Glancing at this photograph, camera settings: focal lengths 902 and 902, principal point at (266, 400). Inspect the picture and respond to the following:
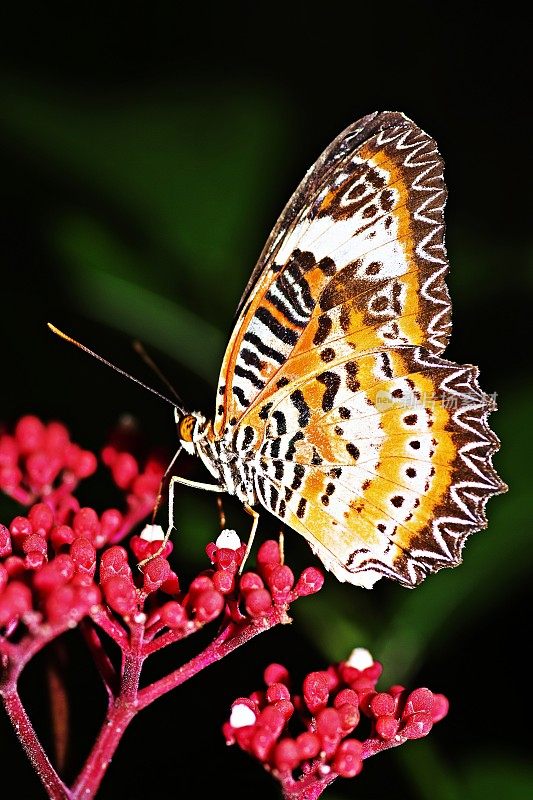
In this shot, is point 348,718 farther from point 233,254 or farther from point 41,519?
point 233,254

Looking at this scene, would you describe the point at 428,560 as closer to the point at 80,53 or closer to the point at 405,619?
the point at 405,619

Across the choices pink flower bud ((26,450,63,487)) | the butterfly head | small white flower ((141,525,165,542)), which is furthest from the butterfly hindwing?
pink flower bud ((26,450,63,487))

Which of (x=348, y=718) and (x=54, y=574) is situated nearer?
(x=54, y=574)

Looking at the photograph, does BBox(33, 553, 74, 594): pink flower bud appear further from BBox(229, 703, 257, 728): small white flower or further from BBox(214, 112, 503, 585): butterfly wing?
BBox(214, 112, 503, 585): butterfly wing

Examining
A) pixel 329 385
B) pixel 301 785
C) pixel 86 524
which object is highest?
pixel 329 385

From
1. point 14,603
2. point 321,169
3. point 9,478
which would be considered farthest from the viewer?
point 9,478

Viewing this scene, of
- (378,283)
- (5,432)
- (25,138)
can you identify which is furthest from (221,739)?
(25,138)

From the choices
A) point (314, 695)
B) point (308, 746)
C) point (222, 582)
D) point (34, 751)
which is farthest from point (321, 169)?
point (34, 751)
